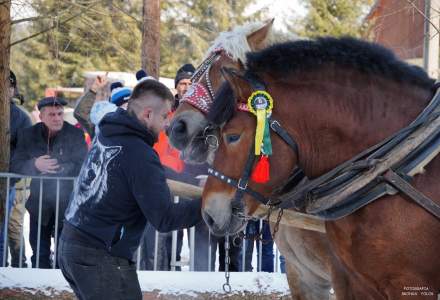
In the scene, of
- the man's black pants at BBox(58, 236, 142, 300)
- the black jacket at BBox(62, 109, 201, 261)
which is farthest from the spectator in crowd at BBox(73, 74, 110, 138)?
the man's black pants at BBox(58, 236, 142, 300)

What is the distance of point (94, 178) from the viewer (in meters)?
3.74

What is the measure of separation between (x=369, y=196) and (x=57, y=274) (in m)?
3.87

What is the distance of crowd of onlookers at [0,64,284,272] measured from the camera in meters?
6.42

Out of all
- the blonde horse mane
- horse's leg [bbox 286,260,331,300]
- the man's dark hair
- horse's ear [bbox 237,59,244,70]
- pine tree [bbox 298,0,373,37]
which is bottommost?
horse's leg [bbox 286,260,331,300]

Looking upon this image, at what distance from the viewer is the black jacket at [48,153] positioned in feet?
21.3

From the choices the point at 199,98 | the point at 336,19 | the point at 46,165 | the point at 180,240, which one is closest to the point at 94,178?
the point at 199,98

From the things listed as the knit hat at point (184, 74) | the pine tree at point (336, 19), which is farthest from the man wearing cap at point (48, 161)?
Result: the pine tree at point (336, 19)

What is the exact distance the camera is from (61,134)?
6828 millimetres

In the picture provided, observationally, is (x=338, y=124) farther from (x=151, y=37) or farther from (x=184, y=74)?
(x=151, y=37)

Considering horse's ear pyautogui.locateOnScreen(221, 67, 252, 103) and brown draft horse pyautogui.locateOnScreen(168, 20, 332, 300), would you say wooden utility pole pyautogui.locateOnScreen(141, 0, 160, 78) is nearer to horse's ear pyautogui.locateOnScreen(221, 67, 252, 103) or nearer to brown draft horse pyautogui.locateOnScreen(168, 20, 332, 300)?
brown draft horse pyautogui.locateOnScreen(168, 20, 332, 300)

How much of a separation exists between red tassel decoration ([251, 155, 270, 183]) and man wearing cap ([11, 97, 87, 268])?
364 cm

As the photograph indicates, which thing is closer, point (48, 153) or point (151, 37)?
point (48, 153)

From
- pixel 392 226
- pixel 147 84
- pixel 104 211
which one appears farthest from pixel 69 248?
pixel 392 226

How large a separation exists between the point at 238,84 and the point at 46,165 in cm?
380
